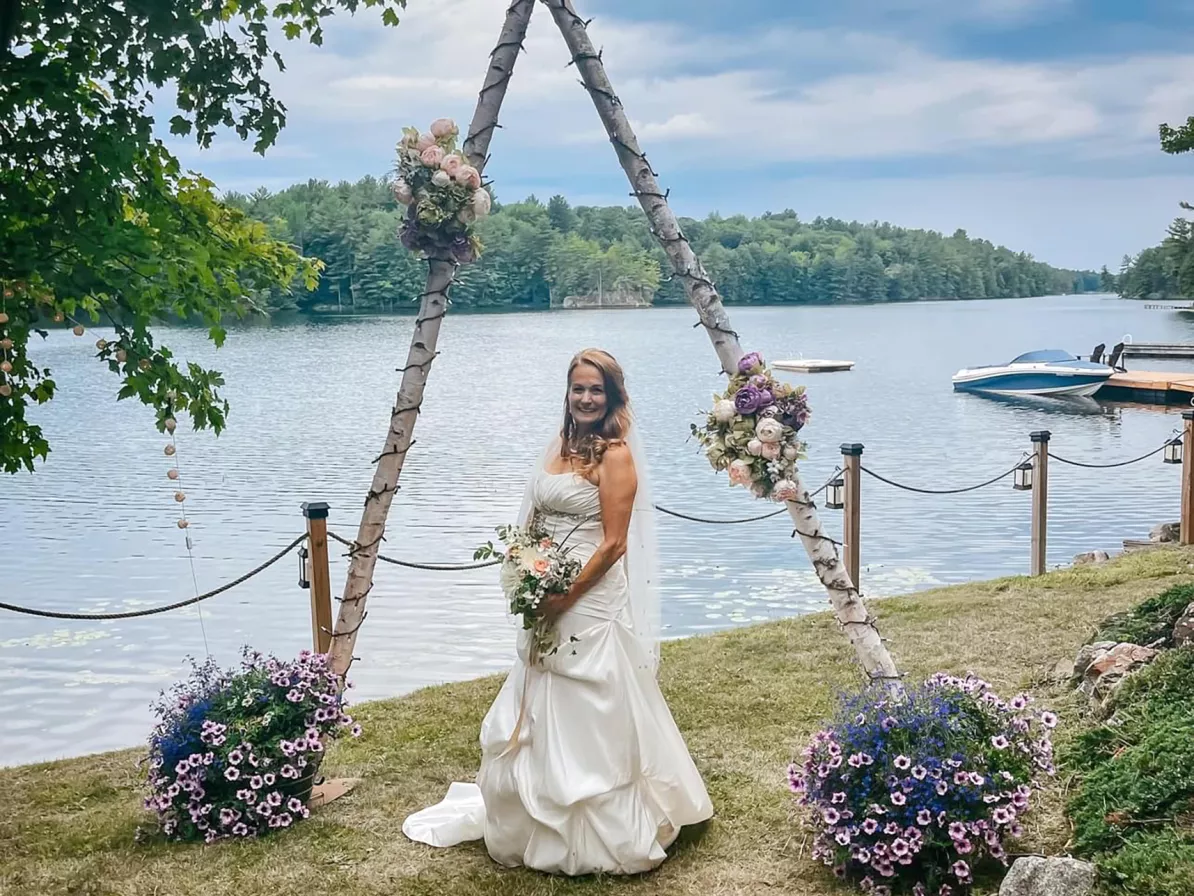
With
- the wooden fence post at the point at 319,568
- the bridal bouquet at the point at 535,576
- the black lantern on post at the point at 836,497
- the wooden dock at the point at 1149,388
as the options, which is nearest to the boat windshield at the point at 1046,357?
the wooden dock at the point at 1149,388

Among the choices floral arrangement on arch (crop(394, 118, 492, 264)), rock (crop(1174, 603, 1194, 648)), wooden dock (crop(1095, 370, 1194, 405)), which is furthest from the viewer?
wooden dock (crop(1095, 370, 1194, 405))

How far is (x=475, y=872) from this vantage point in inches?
188

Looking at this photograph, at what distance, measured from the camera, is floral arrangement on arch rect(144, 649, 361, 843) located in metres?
5.23

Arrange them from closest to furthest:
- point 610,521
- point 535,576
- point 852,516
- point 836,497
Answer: point 535,576 < point 610,521 < point 852,516 < point 836,497

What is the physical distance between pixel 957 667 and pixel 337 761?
12.6ft

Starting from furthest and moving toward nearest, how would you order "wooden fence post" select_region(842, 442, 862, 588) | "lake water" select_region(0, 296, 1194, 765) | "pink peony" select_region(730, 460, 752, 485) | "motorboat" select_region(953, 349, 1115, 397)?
"motorboat" select_region(953, 349, 1115, 397), "lake water" select_region(0, 296, 1194, 765), "wooden fence post" select_region(842, 442, 862, 588), "pink peony" select_region(730, 460, 752, 485)

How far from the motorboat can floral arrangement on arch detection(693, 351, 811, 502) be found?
30.9 m

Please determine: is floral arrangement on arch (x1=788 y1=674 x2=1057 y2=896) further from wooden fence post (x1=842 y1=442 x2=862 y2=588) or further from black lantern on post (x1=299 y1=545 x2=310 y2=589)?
wooden fence post (x1=842 y1=442 x2=862 y2=588)

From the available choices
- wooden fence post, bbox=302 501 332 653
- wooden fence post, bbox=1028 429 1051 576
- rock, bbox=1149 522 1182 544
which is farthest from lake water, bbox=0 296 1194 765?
wooden fence post, bbox=302 501 332 653

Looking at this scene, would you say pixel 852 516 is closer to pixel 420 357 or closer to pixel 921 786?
pixel 420 357

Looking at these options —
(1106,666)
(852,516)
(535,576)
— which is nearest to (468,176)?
(535,576)

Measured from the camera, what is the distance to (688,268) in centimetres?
553

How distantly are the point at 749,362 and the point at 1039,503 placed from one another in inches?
256

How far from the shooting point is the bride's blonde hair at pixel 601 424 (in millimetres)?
4809
